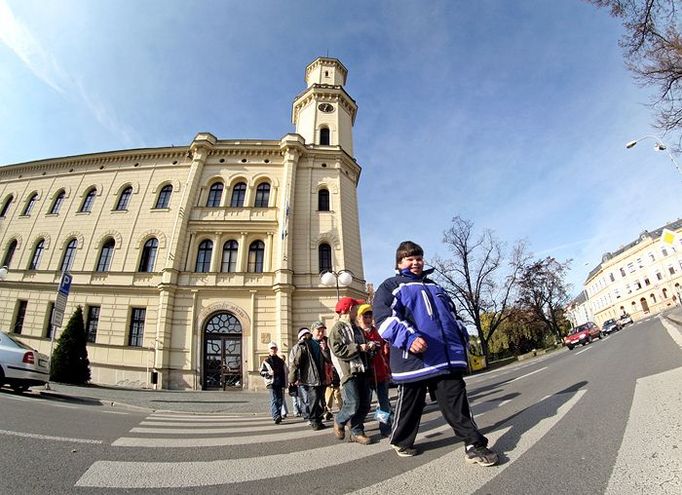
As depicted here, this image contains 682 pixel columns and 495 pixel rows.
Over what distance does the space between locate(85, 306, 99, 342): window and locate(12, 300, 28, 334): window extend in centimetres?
529

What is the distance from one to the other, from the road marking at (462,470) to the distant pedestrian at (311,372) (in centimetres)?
Result: 269

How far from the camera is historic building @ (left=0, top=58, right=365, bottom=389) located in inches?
667

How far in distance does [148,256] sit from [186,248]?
267 cm

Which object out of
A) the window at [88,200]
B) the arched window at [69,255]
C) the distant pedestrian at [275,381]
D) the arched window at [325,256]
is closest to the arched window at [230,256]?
the arched window at [325,256]

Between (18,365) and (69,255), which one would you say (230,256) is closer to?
(69,255)

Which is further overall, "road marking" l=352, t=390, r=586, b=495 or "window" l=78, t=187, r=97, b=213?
"window" l=78, t=187, r=97, b=213

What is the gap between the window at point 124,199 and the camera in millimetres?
21359

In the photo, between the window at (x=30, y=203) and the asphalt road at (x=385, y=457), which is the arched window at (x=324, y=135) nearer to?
the window at (x=30, y=203)

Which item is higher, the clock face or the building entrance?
the clock face

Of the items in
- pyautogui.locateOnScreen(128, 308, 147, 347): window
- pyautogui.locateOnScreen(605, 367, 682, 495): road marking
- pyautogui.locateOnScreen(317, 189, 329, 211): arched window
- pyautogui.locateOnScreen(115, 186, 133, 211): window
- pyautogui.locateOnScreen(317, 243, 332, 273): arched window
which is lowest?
pyautogui.locateOnScreen(605, 367, 682, 495): road marking

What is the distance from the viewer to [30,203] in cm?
2367

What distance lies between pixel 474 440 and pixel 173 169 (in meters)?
24.3

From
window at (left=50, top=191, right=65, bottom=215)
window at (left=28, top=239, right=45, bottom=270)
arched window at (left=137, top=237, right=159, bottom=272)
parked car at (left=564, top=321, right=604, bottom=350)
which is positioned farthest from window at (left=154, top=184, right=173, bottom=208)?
parked car at (left=564, top=321, right=604, bottom=350)

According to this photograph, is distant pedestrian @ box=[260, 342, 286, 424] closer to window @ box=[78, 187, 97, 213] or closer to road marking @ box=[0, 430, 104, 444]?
road marking @ box=[0, 430, 104, 444]
